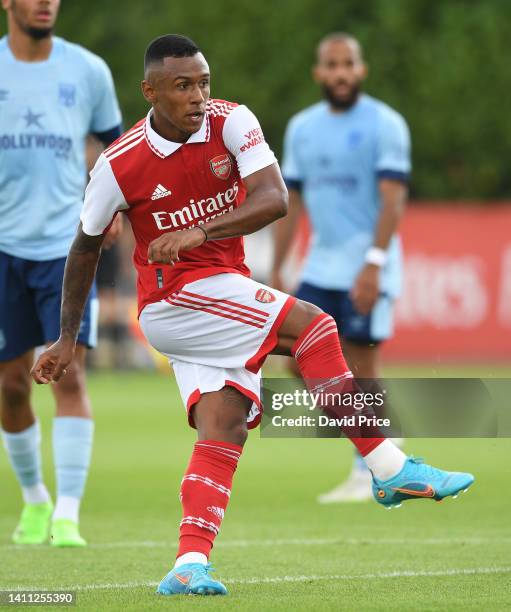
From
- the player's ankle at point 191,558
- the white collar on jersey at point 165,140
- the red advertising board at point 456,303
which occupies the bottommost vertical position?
the red advertising board at point 456,303

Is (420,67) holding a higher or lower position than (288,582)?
lower

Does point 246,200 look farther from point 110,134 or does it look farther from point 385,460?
point 110,134

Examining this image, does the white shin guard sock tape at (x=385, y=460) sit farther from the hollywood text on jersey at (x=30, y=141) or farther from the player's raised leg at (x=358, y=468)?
the player's raised leg at (x=358, y=468)

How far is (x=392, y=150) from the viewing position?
10.3 m

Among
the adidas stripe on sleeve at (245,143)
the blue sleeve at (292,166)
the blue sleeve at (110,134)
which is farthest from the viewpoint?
the blue sleeve at (292,166)

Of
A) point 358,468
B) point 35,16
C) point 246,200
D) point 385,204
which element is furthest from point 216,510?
point 385,204

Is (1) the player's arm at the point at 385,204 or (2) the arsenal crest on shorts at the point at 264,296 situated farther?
(1) the player's arm at the point at 385,204

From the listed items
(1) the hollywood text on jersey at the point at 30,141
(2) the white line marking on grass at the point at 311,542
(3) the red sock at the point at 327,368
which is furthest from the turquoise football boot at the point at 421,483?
(1) the hollywood text on jersey at the point at 30,141

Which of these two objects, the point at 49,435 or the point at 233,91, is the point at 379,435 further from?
the point at 233,91

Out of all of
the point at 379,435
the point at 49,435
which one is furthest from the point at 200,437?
the point at 49,435

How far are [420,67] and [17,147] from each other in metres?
26.0

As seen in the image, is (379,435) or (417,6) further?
(417,6)

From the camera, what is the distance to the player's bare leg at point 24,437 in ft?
26.8

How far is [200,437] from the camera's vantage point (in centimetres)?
590
